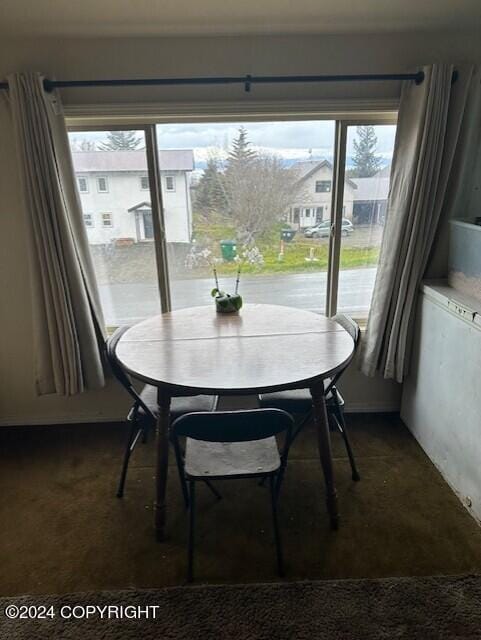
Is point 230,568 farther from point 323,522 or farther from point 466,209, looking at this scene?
point 466,209

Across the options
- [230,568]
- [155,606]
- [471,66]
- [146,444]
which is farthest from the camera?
[146,444]

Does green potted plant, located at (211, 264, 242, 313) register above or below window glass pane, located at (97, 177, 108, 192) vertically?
below

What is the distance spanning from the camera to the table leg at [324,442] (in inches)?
64.9

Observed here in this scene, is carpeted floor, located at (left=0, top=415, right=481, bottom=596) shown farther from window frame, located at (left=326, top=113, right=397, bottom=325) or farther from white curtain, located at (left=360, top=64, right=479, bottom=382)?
window frame, located at (left=326, top=113, right=397, bottom=325)

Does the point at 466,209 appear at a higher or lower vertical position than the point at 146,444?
higher

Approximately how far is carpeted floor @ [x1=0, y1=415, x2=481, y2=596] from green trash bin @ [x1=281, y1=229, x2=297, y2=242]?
1.20m

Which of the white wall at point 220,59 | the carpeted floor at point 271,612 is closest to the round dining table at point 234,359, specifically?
the carpeted floor at point 271,612

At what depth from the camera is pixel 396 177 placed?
219 cm

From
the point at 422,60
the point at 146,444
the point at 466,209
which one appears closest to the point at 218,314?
the point at 146,444

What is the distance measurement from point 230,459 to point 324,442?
41 cm

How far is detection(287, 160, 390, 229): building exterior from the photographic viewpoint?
7.68ft

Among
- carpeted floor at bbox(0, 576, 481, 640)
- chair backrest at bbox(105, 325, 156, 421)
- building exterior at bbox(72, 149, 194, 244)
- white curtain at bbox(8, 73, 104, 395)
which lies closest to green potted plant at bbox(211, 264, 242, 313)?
building exterior at bbox(72, 149, 194, 244)

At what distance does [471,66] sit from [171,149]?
5.12ft

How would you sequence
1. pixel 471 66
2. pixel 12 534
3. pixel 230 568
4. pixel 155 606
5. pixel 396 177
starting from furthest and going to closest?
pixel 396 177 < pixel 471 66 < pixel 12 534 < pixel 230 568 < pixel 155 606
